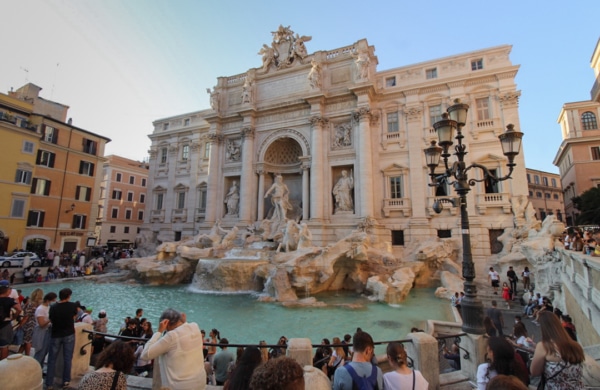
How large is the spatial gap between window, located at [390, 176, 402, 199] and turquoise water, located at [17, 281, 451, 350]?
664cm

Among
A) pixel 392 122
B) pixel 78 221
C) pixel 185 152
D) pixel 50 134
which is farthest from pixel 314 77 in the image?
pixel 78 221

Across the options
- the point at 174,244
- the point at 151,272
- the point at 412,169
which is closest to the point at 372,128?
the point at 412,169

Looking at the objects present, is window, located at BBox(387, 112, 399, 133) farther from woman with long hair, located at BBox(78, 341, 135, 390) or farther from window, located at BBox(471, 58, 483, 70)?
woman with long hair, located at BBox(78, 341, 135, 390)

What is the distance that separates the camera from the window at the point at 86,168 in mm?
22938

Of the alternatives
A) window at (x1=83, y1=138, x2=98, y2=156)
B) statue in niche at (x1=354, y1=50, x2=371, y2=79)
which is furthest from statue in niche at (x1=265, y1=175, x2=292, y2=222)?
window at (x1=83, y1=138, x2=98, y2=156)

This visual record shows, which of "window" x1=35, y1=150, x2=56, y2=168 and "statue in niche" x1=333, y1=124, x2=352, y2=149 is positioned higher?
"statue in niche" x1=333, y1=124, x2=352, y2=149

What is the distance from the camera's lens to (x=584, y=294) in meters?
6.06

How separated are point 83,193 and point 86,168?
2.03 meters

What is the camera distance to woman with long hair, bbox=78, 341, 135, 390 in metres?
2.08

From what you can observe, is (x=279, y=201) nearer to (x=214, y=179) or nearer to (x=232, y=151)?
(x=214, y=179)

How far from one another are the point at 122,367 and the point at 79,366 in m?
2.94

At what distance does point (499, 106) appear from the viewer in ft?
55.4

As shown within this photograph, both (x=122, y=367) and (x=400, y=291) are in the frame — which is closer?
(x=122, y=367)

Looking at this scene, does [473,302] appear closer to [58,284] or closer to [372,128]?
[372,128]
